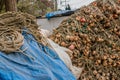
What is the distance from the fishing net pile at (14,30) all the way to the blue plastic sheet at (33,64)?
89 mm

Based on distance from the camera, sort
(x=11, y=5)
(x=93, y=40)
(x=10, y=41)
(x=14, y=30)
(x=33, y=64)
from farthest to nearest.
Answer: (x=11, y=5), (x=93, y=40), (x=14, y=30), (x=10, y=41), (x=33, y=64)

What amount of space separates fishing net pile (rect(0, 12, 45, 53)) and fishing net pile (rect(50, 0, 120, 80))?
0.94m

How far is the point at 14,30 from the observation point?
454cm

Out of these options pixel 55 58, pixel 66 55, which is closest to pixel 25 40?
pixel 55 58

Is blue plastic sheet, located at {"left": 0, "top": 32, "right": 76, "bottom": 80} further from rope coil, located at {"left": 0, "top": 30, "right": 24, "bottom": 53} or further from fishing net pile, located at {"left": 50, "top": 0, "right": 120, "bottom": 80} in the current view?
fishing net pile, located at {"left": 50, "top": 0, "right": 120, "bottom": 80}

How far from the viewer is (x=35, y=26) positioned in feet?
16.7

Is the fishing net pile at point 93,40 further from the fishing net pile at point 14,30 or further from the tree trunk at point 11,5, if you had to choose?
the tree trunk at point 11,5

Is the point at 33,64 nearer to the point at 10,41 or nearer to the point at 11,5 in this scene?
the point at 10,41

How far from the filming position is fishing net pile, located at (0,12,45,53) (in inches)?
161

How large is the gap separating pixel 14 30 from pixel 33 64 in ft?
2.37

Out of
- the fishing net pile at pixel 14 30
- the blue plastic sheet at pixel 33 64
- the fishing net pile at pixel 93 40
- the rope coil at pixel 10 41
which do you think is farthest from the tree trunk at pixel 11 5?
the rope coil at pixel 10 41

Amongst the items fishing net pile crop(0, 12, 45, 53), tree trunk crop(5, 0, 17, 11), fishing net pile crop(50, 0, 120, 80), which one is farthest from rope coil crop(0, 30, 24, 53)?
tree trunk crop(5, 0, 17, 11)

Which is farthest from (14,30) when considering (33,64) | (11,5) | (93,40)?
(11,5)

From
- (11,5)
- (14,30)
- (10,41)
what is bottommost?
(10,41)
